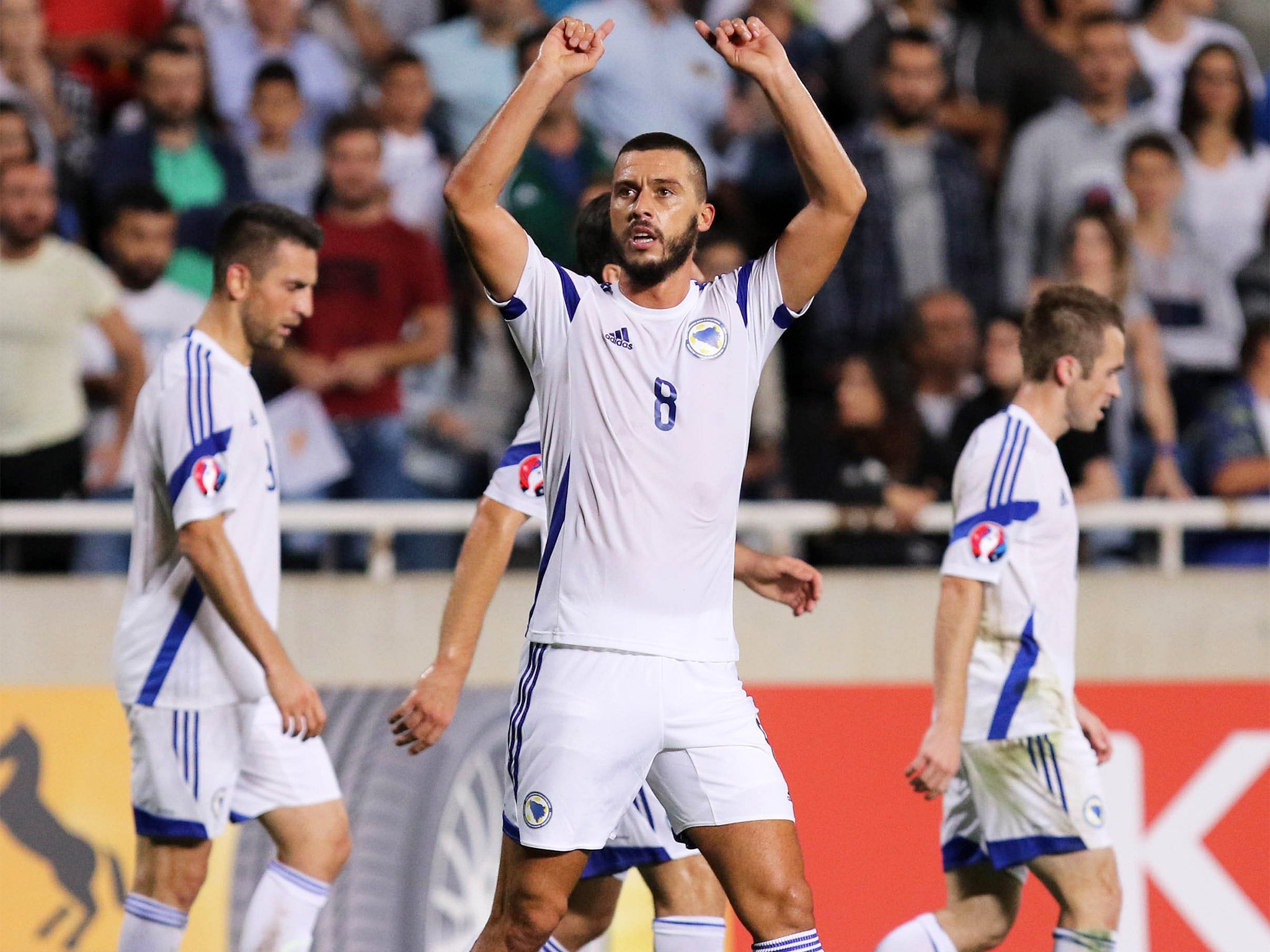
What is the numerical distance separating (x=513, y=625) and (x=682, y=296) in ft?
10.2

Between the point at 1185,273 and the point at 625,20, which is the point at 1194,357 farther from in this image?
the point at 625,20

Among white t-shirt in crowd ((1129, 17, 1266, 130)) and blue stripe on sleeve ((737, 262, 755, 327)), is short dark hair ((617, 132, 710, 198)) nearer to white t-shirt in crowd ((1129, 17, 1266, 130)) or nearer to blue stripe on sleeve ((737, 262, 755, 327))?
blue stripe on sleeve ((737, 262, 755, 327))

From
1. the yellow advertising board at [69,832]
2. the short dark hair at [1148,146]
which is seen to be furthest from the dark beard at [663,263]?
the short dark hair at [1148,146]

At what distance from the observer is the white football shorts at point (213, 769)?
503cm

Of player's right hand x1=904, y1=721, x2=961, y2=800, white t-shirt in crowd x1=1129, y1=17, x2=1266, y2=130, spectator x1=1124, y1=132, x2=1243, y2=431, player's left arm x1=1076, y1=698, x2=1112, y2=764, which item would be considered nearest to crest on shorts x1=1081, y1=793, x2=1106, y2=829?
player's left arm x1=1076, y1=698, x2=1112, y2=764

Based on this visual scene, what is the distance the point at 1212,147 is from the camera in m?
8.93

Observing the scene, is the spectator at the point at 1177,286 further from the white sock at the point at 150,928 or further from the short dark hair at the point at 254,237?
the white sock at the point at 150,928

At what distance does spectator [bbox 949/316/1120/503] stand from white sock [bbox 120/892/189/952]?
400 cm

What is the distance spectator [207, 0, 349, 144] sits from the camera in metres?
8.64

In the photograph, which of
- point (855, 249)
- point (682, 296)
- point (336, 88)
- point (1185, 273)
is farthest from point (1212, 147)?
point (682, 296)

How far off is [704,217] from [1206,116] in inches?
221

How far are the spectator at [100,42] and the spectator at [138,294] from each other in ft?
3.51

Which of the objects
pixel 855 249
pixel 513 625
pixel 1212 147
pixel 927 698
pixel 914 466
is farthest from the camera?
pixel 1212 147

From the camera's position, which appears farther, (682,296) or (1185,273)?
(1185,273)
